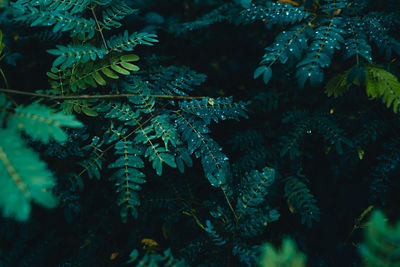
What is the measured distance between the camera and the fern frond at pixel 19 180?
0.69 metres

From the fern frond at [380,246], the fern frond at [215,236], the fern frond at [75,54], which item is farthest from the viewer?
the fern frond at [75,54]

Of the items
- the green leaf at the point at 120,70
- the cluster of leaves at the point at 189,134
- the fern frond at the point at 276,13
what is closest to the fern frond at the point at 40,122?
the cluster of leaves at the point at 189,134

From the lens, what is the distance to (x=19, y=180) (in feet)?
2.39

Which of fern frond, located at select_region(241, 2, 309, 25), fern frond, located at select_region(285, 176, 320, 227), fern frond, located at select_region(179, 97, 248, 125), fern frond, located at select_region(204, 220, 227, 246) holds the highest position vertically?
fern frond, located at select_region(241, 2, 309, 25)

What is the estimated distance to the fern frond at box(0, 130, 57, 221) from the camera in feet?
2.26

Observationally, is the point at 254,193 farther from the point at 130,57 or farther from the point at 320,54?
the point at 130,57

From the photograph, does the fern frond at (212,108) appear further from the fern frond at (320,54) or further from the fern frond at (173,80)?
the fern frond at (320,54)

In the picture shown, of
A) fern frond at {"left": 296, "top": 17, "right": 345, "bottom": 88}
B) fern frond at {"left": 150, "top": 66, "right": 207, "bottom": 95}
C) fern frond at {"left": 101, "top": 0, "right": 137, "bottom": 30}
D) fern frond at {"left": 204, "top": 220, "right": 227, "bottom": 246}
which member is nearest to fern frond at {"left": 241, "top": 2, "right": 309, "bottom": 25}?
fern frond at {"left": 296, "top": 17, "right": 345, "bottom": 88}

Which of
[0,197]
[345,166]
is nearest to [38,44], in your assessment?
[0,197]

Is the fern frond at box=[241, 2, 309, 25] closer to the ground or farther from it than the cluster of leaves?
farther from it

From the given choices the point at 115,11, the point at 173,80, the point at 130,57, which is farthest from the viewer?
the point at 173,80

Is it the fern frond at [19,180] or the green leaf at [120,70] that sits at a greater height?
the green leaf at [120,70]

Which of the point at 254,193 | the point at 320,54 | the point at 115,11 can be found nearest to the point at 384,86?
the point at 320,54

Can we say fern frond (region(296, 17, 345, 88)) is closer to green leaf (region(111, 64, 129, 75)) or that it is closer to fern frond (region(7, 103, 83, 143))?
green leaf (region(111, 64, 129, 75))
